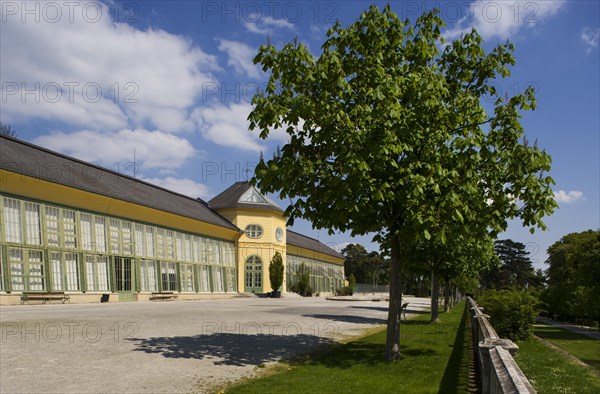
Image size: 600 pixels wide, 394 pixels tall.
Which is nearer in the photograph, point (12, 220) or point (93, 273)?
point (12, 220)

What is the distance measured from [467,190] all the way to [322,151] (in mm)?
3390

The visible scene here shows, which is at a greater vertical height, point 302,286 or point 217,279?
point 217,279

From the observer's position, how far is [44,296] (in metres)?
27.6

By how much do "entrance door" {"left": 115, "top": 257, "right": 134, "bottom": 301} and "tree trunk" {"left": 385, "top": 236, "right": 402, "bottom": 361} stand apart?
28094 millimetres

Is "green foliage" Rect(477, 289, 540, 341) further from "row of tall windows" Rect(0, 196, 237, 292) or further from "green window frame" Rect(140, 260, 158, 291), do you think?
"green window frame" Rect(140, 260, 158, 291)

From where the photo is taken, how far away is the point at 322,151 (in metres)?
10.9

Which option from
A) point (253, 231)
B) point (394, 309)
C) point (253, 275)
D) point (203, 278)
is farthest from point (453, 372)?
point (253, 231)

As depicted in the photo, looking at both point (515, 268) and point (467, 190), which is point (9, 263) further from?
point (515, 268)

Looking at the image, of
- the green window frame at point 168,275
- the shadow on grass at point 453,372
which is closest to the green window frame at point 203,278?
the green window frame at point 168,275

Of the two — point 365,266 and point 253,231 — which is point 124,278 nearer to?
point 253,231

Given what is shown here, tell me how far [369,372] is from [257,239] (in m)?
47.8

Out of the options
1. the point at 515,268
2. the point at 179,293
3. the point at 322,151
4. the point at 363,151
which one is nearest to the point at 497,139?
the point at 363,151

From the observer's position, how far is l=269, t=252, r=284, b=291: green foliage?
5307cm

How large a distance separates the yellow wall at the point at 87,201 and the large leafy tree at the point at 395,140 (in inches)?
906
